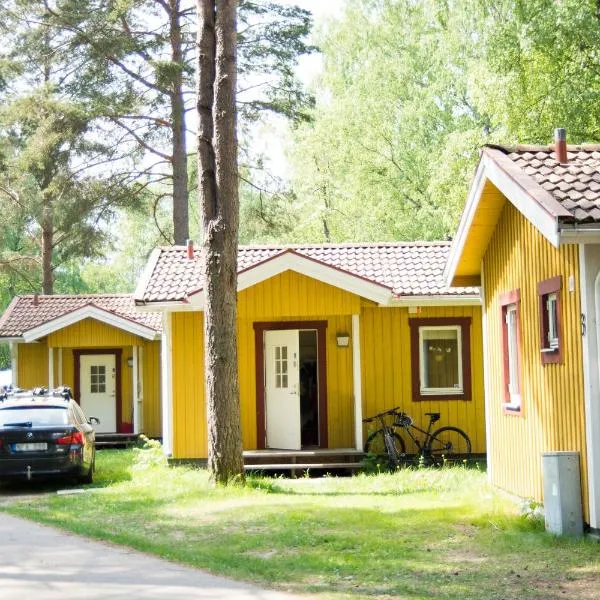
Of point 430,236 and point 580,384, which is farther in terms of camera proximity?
point 430,236

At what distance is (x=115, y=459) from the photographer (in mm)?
22906

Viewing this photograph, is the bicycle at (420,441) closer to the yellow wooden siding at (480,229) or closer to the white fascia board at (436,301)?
the white fascia board at (436,301)

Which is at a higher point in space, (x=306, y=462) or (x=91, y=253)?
(x=91, y=253)

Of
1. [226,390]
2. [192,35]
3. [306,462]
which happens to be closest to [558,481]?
[226,390]

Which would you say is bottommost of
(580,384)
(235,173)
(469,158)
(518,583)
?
(518,583)

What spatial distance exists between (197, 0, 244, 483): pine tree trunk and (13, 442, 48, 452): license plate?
2881 mm

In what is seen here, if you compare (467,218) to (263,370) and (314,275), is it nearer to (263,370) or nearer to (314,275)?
(314,275)

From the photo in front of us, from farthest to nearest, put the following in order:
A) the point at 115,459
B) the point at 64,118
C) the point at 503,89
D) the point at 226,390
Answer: the point at 64,118 → the point at 503,89 → the point at 115,459 → the point at 226,390

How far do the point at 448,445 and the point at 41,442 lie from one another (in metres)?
7.35

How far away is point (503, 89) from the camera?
27.5 m

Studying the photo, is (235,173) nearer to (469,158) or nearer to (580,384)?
(580,384)

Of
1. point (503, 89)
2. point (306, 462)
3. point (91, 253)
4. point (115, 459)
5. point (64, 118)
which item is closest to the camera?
point (306, 462)

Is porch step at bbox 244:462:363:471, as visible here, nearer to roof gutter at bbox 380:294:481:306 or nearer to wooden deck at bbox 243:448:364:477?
wooden deck at bbox 243:448:364:477

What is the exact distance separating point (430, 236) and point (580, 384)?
92.2ft
